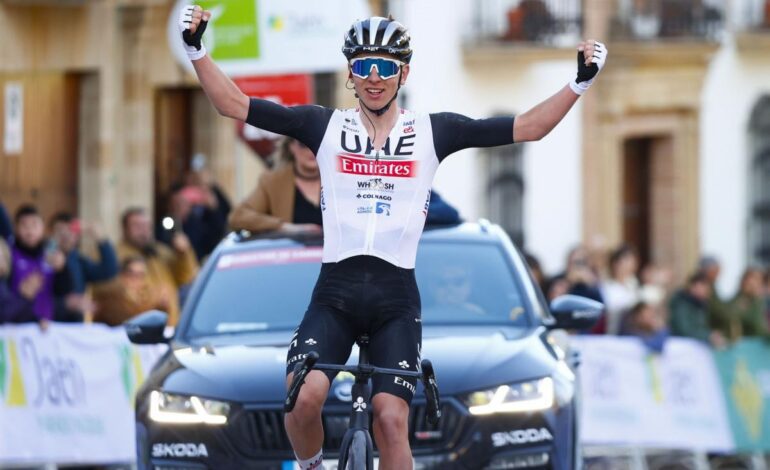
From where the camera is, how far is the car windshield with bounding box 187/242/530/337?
1181 cm

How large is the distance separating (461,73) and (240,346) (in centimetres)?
2060

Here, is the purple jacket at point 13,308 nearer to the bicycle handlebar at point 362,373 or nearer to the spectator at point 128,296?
the spectator at point 128,296

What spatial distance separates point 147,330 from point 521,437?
200cm

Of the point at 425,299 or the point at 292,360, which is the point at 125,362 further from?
the point at 292,360

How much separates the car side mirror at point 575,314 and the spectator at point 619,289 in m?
7.87

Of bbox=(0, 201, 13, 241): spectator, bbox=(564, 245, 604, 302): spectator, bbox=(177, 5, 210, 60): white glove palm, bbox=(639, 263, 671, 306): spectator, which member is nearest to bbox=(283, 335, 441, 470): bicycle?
bbox=(177, 5, 210, 60): white glove palm

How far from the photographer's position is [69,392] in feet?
53.3

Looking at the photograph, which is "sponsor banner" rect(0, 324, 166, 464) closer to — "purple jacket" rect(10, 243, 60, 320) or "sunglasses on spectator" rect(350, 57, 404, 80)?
"purple jacket" rect(10, 243, 60, 320)

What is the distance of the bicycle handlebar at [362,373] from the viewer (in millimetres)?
8945

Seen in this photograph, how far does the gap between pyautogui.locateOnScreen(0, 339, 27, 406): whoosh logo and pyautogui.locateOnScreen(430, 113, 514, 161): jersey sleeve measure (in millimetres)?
7011

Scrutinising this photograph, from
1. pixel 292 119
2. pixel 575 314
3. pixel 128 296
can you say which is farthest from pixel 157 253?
pixel 292 119

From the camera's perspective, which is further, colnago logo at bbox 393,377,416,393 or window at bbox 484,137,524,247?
window at bbox 484,137,524,247

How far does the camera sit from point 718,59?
36688 mm

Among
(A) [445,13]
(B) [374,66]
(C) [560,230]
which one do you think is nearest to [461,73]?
(A) [445,13]
